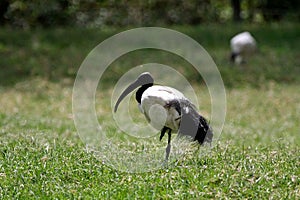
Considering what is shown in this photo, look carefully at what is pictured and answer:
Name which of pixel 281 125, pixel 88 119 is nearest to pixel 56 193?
pixel 88 119

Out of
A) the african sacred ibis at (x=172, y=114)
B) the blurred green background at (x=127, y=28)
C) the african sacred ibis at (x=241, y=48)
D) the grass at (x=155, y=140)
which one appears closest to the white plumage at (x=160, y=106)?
the african sacred ibis at (x=172, y=114)

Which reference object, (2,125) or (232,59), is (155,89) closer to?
(2,125)

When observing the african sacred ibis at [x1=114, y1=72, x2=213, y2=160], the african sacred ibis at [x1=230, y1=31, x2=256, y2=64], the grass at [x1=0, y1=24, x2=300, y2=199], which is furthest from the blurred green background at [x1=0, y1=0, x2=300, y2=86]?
the african sacred ibis at [x1=114, y1=72, x2=213, y2=160]

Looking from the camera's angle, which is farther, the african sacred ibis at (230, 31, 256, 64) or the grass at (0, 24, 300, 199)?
the african sacred ibis at (230, 31, 256, 64)

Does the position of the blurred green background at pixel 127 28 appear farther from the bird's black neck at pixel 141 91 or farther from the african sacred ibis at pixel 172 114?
the african sacred ibis at pixel 172 114

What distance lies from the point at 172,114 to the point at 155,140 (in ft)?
8.28

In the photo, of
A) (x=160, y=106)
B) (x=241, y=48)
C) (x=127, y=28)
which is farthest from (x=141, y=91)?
(x=127, y=28)

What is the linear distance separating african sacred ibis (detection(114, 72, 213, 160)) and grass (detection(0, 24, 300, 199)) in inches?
12.1

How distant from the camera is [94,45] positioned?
23.9 metres

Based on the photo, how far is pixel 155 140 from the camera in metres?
9.66

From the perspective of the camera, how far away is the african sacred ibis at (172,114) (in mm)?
7105

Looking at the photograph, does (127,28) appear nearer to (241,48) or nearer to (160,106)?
(241,48)

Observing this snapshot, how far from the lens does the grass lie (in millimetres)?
6211

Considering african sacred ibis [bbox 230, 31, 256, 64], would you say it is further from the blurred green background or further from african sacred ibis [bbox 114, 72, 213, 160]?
african sacred ibis [bbox 114, 72, 213, 160]
